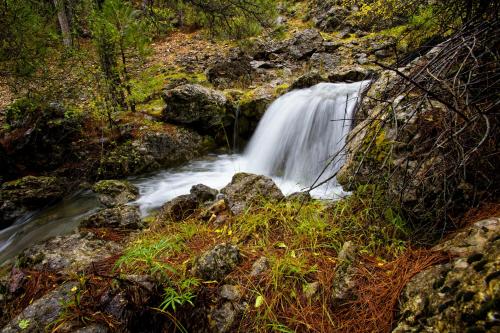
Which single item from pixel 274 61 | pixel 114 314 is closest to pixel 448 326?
pixel 114 314

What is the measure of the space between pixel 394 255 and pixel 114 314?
1834mm

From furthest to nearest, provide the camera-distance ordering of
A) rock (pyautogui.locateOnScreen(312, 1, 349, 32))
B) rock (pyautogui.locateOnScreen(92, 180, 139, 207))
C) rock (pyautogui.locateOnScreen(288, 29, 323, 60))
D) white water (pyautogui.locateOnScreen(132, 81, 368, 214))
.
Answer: rock (pyautogui.locateOnScreen(312, 1, 349, 32)) < rock (pyautogui.locateOnScreen(288, 29, 323, 60)) < white water (pyautogui.locateOnScreen(132, 81, 368, 214)) < rock (pyautogui.locateOnScreen(92, 180, 139, 207))

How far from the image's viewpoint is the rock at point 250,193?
10.5ft

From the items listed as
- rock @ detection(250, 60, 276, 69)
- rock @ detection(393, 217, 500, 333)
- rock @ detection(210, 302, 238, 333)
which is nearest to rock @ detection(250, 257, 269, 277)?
rock @ detection(210, 302, 238, 333)

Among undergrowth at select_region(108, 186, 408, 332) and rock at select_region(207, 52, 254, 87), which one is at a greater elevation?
rock at select_region(207, 52, 254, 87)

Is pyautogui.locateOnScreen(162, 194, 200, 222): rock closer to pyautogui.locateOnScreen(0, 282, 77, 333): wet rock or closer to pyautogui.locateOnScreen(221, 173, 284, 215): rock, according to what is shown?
pyautogui.locateOnScreen(221, 173, 284, 215): rock

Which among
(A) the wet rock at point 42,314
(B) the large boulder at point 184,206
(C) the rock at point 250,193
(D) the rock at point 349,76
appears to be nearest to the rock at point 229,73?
(D) the rock at point 349,76

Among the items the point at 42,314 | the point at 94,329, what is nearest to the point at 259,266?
the point at 94,329

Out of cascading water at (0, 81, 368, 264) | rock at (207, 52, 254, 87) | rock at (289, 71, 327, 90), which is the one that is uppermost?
rock at (207, 52, 254, 87)

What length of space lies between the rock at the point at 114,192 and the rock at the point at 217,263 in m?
3.64

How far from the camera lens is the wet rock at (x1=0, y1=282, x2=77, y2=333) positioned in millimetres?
1942

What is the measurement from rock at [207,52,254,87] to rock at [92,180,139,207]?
5.07 m

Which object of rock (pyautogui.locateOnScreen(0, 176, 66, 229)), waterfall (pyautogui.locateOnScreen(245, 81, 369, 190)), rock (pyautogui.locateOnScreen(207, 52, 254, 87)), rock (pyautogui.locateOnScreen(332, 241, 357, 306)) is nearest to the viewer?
rock (pyautogui.locateOnScreen(332, 241, 357, 306))

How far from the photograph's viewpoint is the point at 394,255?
6.56 feet
